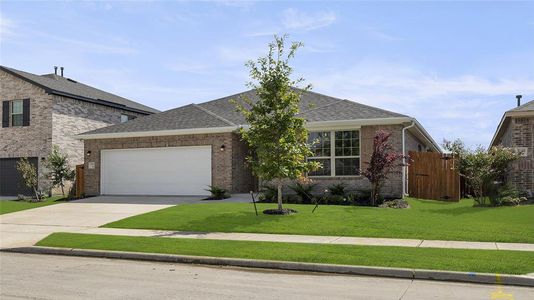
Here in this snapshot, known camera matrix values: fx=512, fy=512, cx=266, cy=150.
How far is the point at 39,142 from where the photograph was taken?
26.8 meters

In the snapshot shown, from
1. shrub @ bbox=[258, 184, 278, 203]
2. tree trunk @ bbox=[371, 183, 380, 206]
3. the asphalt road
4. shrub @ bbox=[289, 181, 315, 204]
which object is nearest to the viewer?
the asphalt road

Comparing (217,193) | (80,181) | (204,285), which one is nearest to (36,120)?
(80,181)

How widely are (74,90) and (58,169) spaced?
5.98 metres

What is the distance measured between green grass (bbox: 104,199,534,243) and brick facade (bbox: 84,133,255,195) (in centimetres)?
415

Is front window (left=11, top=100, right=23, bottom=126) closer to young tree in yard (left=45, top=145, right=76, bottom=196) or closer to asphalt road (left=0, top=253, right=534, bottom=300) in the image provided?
young tree in yard (left=45, top=145, right=76, bottom=196)

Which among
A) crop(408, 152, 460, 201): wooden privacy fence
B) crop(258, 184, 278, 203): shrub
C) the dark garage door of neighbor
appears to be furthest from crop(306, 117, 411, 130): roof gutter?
the dark garage door of neighbor

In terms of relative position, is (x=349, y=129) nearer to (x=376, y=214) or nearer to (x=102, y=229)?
(x=376, y=214)

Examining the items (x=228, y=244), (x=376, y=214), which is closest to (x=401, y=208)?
(x=376, y=214)

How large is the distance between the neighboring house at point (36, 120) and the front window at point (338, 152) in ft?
46.6

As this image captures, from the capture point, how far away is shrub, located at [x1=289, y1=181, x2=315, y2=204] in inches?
757

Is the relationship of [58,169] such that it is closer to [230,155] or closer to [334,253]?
[230,155]

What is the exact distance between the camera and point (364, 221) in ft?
45.4

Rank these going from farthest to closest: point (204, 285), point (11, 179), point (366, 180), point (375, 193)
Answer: point (11, 179)
point (366, 180)
point (375, 193)
point (204, 285)

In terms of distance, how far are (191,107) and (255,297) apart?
1964 cm
